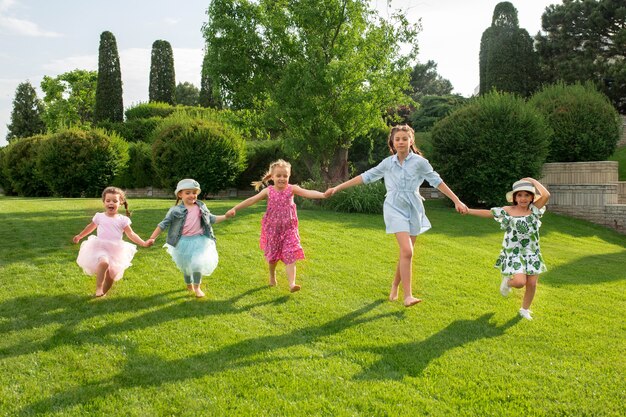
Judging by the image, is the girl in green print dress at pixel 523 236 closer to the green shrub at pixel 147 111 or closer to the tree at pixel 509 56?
the tree at pixel 509 56

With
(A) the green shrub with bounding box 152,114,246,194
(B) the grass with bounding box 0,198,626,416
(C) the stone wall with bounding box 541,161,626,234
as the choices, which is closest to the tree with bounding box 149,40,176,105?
(A) the green shrub with bounding box 152,114,246,194

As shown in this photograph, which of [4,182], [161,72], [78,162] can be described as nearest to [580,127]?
[78,162]

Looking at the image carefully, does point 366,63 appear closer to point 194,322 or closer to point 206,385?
point 194,322

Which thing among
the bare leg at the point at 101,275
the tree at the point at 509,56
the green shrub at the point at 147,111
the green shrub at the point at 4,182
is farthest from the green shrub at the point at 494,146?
the green shrub at the point at 147,111

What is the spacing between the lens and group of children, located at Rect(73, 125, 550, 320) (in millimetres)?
6469

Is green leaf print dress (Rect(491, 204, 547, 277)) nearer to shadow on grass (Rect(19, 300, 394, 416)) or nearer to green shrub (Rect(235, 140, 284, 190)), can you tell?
shadow on grass (Rect(19, 300, 394, 416))

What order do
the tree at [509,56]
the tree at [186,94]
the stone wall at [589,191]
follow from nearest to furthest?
the stone wall at [589,191], the tree at [509,56], the tree at [186,94]

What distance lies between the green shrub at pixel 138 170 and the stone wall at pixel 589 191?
17.2m

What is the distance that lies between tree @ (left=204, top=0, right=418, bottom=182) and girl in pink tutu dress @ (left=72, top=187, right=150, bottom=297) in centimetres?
1064

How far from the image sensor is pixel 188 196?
22.4 ft

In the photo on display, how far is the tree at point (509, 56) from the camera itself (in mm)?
33469

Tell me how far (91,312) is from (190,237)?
Answer: 1.42m

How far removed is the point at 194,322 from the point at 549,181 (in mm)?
17597

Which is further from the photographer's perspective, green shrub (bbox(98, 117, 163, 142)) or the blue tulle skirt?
green shrub (bbox(98, 117, 163, 142))
